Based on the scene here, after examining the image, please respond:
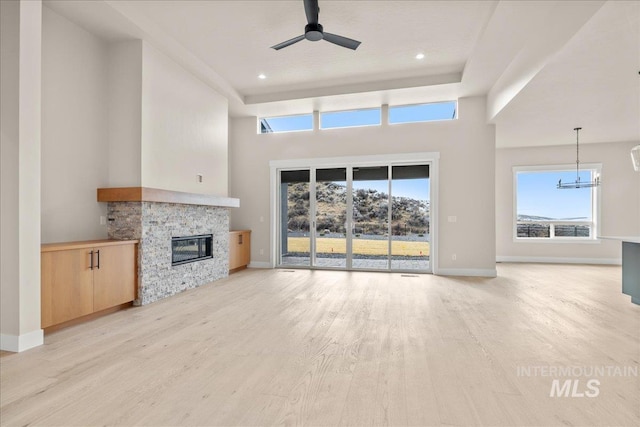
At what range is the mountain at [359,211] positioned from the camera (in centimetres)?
681

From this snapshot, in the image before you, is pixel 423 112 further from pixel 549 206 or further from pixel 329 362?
pixel 329 362

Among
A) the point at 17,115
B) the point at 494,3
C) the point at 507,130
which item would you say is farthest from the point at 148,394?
the point at 507,130

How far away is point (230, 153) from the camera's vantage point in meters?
7.62

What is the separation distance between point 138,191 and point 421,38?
14.6 ft

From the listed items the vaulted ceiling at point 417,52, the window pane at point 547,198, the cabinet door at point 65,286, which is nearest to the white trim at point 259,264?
the vaulted ceiling at point 417,52

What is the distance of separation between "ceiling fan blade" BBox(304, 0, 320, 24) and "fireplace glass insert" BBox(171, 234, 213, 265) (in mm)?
3627

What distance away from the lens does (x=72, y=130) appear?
403 cm

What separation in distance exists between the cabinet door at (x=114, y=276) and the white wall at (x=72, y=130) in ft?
1.88

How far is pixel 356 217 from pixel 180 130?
12.8 ft

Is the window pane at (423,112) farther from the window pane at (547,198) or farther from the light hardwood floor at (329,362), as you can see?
the light hardwood floor at (329,362)

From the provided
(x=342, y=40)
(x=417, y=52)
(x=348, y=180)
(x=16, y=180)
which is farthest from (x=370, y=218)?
(x=16, y=180)

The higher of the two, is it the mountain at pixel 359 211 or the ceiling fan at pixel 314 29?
the ceiling fan at pixel 314 29

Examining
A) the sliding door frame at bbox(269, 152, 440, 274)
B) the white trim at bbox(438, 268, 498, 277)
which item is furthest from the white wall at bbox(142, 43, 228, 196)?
the white trim at bbox(438, 268, 498, 277)

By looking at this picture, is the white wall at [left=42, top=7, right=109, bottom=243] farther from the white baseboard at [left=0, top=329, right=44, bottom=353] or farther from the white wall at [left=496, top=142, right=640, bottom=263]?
the white wall at [left=496, top=142, right=640, bottom=263]
